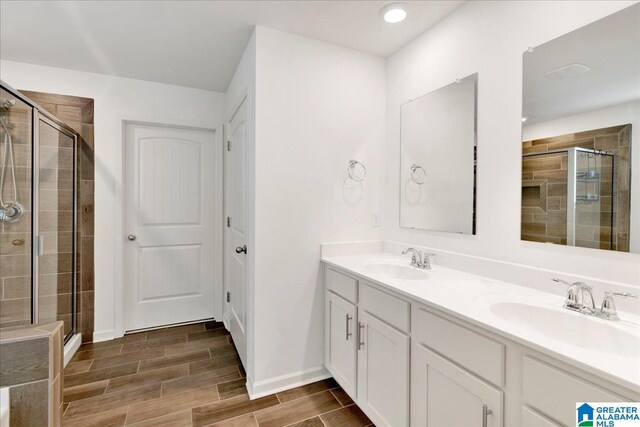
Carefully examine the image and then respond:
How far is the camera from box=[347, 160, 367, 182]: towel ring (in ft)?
7.34

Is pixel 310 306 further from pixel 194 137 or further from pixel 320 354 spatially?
pixel 194 137

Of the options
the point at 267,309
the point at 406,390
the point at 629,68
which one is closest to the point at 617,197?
the point at 629,68

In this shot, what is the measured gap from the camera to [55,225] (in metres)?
2.43

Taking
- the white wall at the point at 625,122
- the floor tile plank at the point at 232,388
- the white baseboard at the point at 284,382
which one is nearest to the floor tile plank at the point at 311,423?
the white baseboard at the point at 284,382

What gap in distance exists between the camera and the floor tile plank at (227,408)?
5.76 ft

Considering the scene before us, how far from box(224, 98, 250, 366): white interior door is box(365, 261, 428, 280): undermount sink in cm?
93

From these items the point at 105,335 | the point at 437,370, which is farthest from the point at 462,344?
the point at 105,335

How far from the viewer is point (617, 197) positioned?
1.15 metres

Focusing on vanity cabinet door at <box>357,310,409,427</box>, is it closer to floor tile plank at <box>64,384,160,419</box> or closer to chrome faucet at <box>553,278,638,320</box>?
chrome faucet at <box>553,278,638,320</box>

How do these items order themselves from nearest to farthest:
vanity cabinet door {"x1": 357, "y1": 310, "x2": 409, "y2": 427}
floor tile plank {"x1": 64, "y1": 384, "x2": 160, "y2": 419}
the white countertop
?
the white countertop, vanity cabinet door {"x1": 357, "y1": 310, "x2": 409, "y2": 427}, floor tile plank {"x1": 64, "y1": 384, "x2": 160, "y2": 419}

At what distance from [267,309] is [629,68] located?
212 centimetres

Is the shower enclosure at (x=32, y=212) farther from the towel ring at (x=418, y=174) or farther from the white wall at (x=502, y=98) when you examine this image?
the white wall at (x=502, y=98)

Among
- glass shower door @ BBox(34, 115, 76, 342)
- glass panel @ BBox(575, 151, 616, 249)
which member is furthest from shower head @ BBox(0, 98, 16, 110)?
glass panel @ BBox(575, 151, 616, 249)

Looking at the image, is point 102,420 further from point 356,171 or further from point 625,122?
point 625,122
